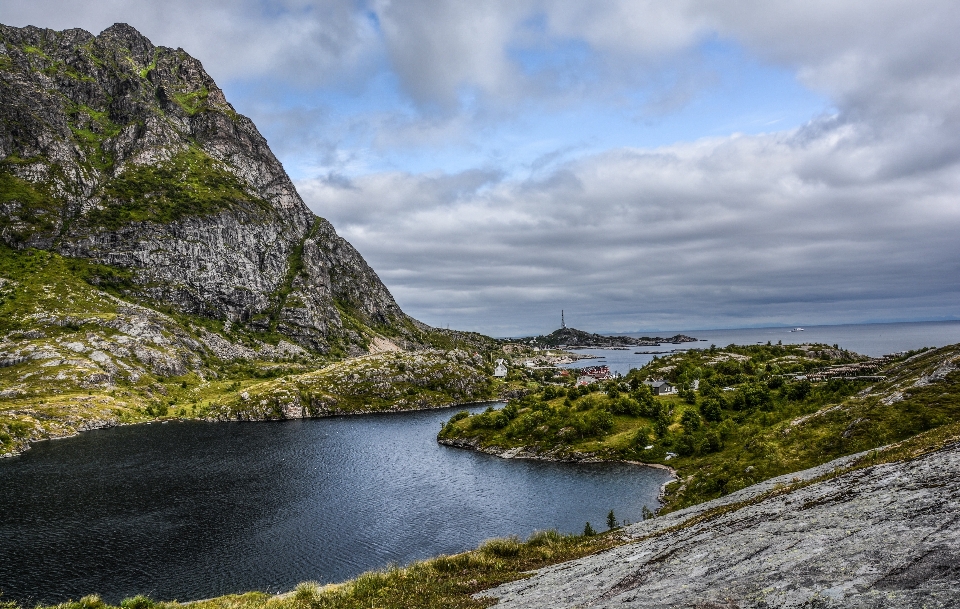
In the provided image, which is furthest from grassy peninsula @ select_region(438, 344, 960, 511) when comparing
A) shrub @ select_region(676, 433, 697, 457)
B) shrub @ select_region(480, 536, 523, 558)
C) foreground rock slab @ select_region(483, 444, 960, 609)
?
foreground rock slab @ select_region(483, 444, 960, 609)

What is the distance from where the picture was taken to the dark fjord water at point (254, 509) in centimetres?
6347

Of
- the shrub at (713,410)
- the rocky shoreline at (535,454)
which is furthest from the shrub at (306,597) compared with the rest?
the shrub at (713,410)

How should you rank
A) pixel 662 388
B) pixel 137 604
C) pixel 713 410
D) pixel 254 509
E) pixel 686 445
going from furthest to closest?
pixel 662 388, pixel 713 410, pixel 686 445, pixel 254 509, pixel 137 604

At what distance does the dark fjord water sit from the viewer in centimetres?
6347

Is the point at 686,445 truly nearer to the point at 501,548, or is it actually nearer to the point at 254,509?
the point at 501,548

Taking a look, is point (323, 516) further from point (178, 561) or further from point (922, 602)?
point (922, 602)

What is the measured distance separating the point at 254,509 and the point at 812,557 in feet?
317

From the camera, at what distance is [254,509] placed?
8994cm

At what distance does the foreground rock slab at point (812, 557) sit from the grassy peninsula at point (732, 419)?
118 feet

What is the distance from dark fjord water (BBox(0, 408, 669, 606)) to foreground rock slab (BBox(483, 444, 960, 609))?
50148 millimetres

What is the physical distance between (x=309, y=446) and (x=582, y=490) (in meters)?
91.6

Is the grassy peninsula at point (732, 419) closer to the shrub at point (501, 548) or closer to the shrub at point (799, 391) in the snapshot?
the shrub at point (799, 391)

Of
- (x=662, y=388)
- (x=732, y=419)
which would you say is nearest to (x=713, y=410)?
(x=732, y=419)

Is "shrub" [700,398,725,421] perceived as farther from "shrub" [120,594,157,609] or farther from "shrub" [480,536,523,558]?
"shrub" [120,594,157,609]
